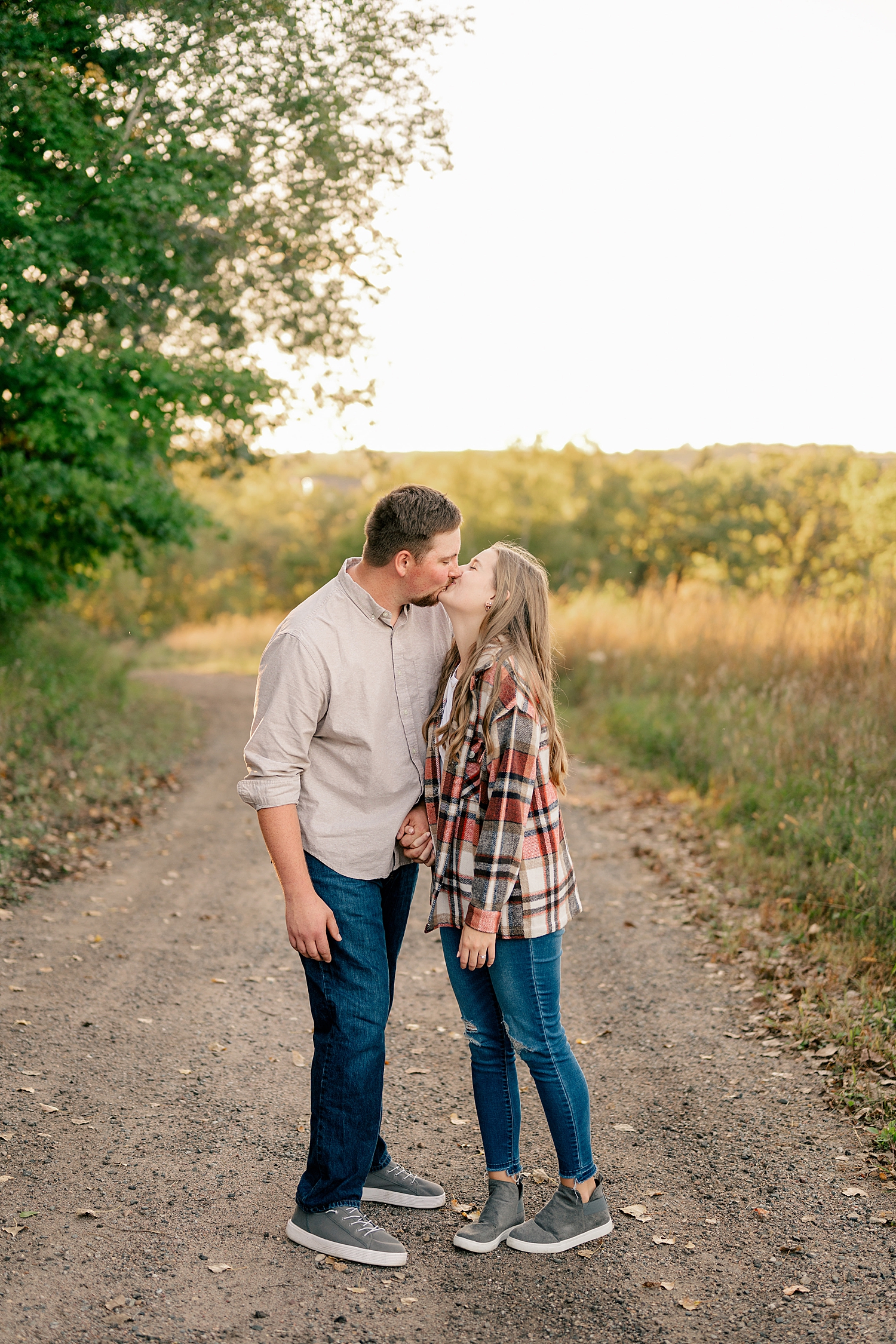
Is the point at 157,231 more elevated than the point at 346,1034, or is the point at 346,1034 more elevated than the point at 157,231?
the point at 157,231

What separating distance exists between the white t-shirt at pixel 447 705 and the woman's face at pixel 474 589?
7.4 inches

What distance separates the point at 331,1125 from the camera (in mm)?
3004

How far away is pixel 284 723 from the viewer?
9.32 ft

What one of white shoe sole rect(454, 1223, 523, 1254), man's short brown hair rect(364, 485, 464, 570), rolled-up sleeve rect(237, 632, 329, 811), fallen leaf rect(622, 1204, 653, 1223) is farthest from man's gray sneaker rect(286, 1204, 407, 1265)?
man's short brown hair rect(364, 485, 464, 570)

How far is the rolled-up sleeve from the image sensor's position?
2830 millimetres

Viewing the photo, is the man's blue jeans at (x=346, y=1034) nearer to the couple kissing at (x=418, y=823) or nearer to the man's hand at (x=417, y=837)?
the couple kissing at (x=418, y=823)

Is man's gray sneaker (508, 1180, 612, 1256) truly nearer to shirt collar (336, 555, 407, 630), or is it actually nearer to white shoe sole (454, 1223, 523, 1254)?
white shoe sole (454, 1223, 523, 1254)

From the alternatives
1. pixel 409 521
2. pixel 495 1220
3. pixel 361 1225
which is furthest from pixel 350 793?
pixel 495 1220

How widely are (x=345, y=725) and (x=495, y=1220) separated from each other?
1.63 metres

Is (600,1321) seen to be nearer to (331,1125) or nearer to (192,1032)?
(331,1125)

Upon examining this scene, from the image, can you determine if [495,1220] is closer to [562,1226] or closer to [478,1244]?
[478,1244]

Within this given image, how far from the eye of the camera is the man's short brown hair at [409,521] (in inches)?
114

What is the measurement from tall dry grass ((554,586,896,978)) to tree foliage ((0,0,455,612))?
5132 mm

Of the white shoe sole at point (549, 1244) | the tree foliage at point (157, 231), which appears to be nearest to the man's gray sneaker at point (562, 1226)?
the white shoe sole at point (549, 1244)
